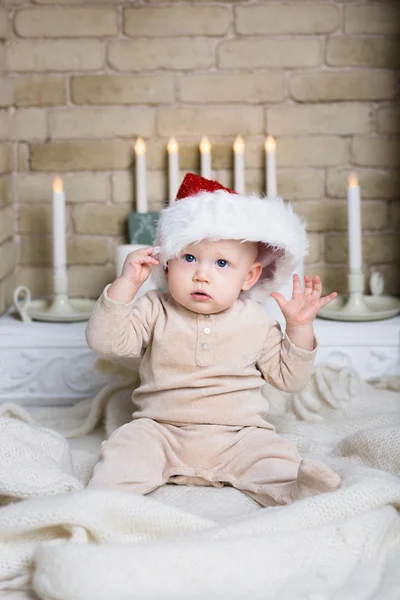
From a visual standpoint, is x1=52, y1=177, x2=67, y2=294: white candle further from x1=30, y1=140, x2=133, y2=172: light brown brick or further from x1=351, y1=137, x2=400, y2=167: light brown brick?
x1=351, y1=137, x2=400, y2=167: light brown brick

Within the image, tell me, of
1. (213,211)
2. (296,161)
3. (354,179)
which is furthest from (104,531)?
(296,161)

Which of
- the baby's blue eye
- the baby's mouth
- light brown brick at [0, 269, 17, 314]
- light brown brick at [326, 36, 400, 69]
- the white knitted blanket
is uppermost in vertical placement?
light brown brick at [326, 36, 400, 69]

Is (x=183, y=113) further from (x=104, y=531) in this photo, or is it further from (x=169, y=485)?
(x=104, y=531)

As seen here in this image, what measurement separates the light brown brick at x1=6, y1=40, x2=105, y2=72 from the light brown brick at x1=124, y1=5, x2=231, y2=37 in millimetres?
103

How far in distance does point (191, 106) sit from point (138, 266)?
0.86 meters

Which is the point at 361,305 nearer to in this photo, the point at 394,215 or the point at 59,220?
the point at 394,215

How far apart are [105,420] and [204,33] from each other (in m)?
1.03

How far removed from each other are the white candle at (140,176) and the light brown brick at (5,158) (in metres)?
0.32

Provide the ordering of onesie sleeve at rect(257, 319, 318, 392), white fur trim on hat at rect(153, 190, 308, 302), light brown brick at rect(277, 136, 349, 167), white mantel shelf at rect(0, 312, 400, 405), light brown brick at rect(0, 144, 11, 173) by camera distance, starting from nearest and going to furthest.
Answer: white fur trim on hat at rect(153, 190, 308, 302)
onesie sleeve at rect(257, 319, 318, 392)
white mantel shelf at rect(0, 312, 400, 405)
light brown brick at rect(0, 144, 11, 173)
light brown brick at rect(277, 136, 349, 167)

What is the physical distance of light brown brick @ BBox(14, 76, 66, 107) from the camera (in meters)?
2.31

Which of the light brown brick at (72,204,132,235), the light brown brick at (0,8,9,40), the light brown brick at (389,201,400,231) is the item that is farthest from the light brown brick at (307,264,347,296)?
the light brown brick at (0,8,9,40)

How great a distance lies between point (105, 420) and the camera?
1.88 m

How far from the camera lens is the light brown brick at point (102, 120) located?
91.4 inches

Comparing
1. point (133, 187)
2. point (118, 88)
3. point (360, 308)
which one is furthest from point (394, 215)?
point (118, 88)
